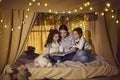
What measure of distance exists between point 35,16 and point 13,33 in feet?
1.52

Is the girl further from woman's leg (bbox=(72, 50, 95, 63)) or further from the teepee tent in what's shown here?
the teepee tent

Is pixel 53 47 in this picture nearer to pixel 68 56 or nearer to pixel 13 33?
pixel 68 56

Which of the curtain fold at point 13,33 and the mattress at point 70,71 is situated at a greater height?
the curtain fold at point 13,33

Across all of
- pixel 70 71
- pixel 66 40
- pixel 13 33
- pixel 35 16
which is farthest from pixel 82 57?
pixel 13 33

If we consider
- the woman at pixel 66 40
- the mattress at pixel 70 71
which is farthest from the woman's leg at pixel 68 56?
the mattress at pixel 70 71

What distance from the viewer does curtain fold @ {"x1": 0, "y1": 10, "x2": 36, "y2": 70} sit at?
16.7 feet

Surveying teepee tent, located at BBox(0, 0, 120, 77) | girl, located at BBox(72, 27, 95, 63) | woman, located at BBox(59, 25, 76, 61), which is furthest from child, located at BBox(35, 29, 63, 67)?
teepee tent, located at BBox(0, 0, 120, 77)

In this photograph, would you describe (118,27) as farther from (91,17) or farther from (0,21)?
(0,21)

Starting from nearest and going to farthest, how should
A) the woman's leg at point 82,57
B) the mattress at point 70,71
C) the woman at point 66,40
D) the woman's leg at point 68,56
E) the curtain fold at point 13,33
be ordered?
the mattress at point 70,71, the curtain fold at point 13,33, the woman's leg at point 82,57, the woman's leg at point 68,56, the woman at point 66,40

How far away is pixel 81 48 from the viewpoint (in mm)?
5723

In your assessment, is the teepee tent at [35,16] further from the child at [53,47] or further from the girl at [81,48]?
the child at [53,47]

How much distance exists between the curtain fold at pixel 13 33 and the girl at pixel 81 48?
38.1 inches

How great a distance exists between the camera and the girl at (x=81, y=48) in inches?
214

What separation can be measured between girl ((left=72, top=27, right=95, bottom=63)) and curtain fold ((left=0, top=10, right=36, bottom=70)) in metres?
Answer: 0.97
